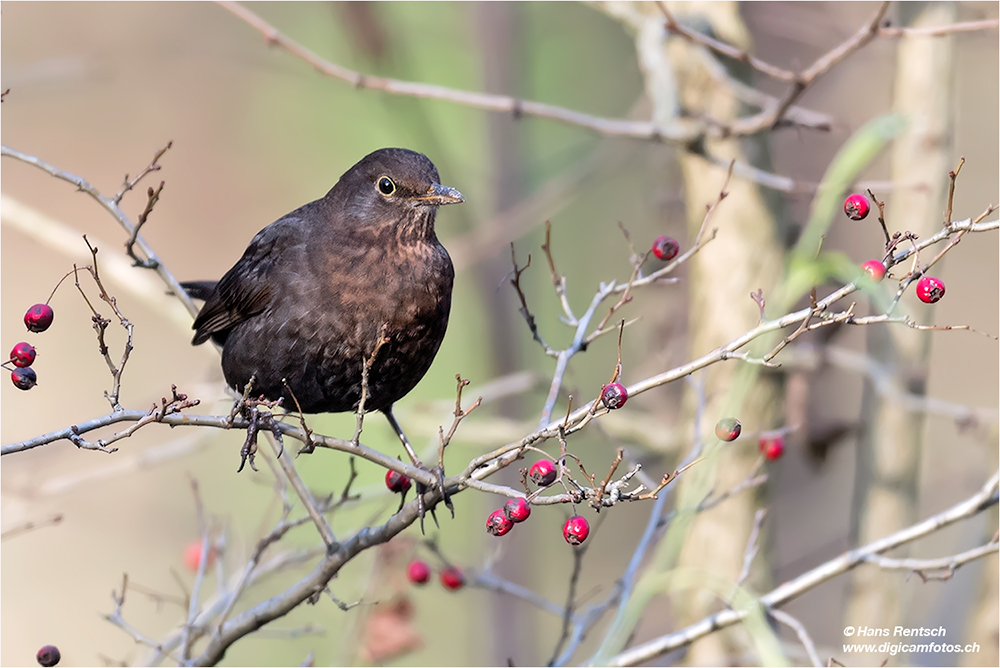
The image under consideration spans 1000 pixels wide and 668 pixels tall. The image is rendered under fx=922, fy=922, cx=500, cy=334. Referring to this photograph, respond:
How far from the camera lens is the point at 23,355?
269 centimetres

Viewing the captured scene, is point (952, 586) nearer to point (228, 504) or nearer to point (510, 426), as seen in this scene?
point (510, 426)

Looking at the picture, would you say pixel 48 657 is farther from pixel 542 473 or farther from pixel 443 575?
pixel 542 473

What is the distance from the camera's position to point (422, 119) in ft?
19.0

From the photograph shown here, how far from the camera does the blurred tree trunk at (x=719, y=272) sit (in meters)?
4.51

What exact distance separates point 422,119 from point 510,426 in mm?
2072

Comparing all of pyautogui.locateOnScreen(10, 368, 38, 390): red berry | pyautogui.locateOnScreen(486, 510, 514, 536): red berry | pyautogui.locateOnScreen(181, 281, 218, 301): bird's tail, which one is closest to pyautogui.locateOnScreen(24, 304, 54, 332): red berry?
pyautogui.locateOnScreen(10, 368, 38, 390): red berry

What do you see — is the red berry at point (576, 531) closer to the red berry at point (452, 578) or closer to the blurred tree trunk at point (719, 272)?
the red berry at point (452, 578)

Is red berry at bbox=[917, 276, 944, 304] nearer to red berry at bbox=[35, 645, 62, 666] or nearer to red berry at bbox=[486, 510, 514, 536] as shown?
red berry at bbox=[486, 510, 514, 536]

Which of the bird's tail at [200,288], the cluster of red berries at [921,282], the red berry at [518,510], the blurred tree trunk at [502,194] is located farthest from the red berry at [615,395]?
the blurred tree trunk at [502,194]

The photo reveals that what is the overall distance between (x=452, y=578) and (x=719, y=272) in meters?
2.09

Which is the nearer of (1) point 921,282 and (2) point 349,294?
(1) point 921,282

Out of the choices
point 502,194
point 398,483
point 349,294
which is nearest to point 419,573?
point 398,483

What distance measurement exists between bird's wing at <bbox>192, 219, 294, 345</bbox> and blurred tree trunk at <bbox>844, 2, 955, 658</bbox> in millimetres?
2925

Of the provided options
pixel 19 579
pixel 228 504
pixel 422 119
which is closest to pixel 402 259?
pixel 422 119
